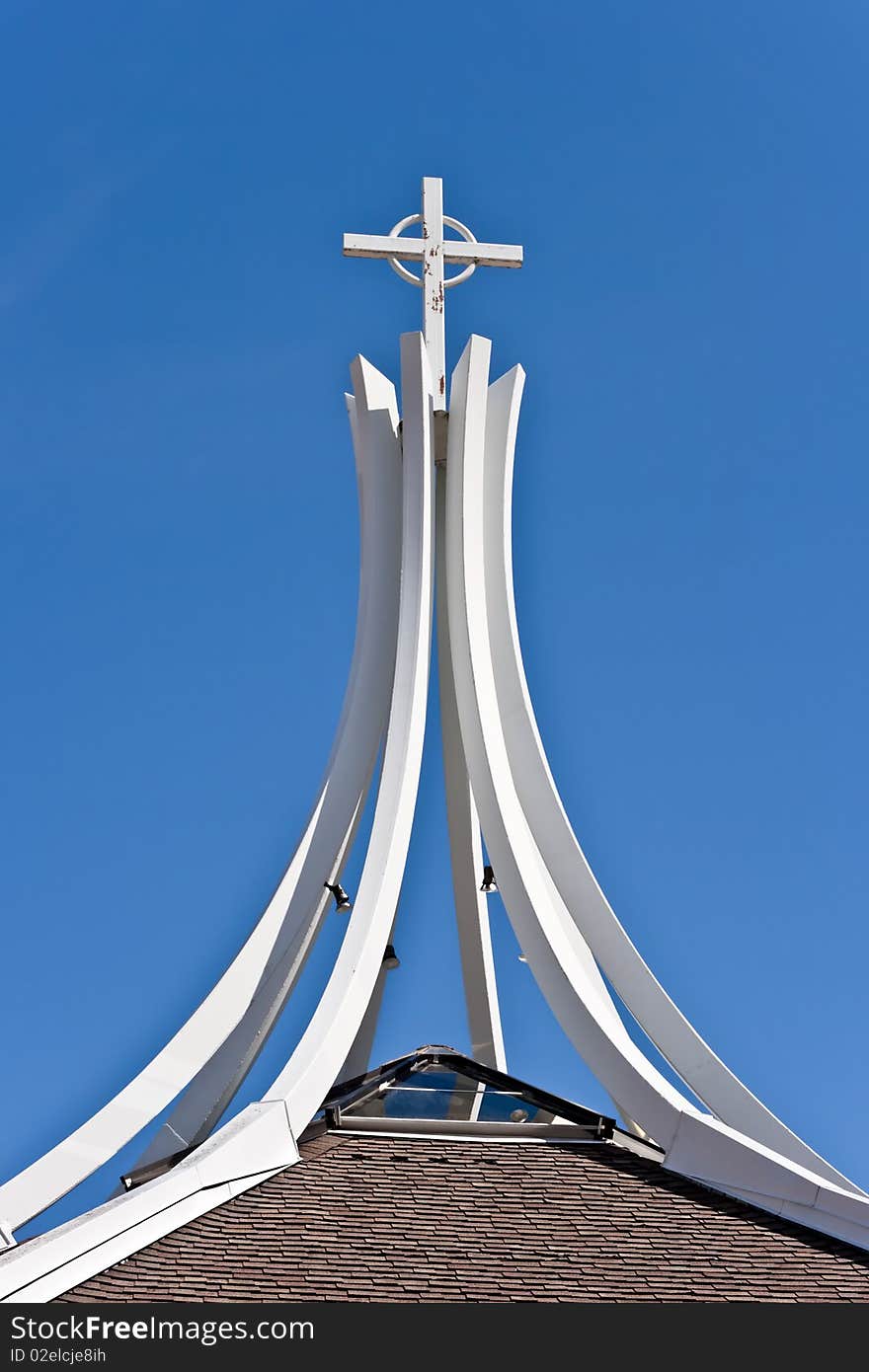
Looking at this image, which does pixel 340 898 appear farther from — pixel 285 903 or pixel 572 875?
pixel 572 875

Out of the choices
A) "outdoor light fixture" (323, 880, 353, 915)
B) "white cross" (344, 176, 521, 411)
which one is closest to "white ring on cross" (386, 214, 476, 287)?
"white cross" (344, 176, 521, 411)

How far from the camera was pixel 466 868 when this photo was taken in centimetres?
1359

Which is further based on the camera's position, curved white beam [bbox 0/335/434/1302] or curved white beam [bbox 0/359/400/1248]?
curved white beam [bbox 0/359/400/1248]

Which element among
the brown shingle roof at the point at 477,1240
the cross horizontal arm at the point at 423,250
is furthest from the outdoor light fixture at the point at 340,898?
the cross horizontal arm at the point at 423,250

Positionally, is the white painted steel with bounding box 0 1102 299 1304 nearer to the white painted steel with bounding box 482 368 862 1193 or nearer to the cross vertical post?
the white painted steel with bounding box 482 368 862 1193

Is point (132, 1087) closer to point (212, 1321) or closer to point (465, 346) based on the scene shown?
point (212, 1321)

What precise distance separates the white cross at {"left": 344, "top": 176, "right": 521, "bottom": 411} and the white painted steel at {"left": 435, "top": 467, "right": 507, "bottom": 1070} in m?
1.51

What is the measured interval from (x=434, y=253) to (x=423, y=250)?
3.9 inches

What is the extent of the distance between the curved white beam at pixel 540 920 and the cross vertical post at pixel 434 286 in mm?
571

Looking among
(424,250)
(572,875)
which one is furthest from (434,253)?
(572,875)

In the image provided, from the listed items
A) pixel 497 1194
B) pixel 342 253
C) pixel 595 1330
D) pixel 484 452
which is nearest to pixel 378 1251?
pixel 497 1194

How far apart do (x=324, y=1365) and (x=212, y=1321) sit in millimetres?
768

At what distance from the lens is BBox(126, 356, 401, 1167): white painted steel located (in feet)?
38.3

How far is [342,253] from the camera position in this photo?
567 inches
